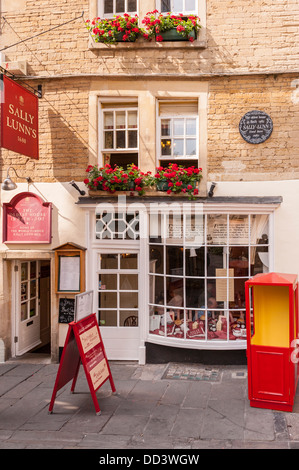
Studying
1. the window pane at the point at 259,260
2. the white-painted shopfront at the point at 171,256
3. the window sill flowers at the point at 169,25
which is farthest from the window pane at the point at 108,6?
the window pane at the point at 259,260

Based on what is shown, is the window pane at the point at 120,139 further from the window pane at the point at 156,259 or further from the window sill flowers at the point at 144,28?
the window pane at the point at 156,259

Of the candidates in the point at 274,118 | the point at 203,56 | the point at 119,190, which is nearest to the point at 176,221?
the point at 119,190

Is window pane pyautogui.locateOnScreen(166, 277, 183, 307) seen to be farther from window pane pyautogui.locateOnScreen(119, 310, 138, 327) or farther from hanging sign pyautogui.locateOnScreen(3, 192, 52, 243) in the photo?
hanging sign pyautogui.locateOnScreen(3, 192, 52, 243)

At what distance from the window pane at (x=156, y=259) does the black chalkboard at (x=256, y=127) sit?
2906mm

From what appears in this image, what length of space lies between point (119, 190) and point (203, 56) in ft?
10.7

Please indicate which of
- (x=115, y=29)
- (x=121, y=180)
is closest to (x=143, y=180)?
(x=121, y=180)

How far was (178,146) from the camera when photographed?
343 inches

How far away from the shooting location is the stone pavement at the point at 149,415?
5.37m

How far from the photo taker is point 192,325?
8367mm

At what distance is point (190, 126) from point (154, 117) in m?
0.79

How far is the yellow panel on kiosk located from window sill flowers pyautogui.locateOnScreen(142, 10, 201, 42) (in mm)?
5279

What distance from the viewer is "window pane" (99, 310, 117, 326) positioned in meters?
8.87

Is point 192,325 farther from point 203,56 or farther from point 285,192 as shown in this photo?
point 203,56

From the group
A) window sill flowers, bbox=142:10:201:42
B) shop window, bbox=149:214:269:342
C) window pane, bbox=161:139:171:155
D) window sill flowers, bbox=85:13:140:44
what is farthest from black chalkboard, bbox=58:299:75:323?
window sill flowers, bbox=142:10:201:42
